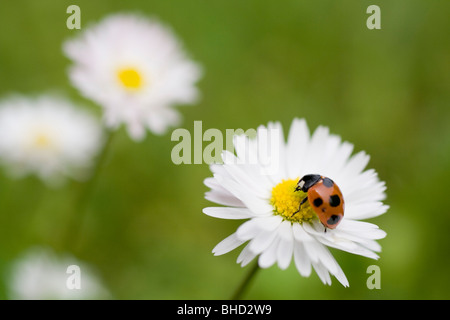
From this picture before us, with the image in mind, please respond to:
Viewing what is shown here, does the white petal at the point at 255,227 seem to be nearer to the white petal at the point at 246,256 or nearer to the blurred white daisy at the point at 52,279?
the white petal at the point at 246,256

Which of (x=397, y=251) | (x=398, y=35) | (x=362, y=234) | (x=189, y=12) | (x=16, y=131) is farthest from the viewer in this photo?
(x=189, y=12)

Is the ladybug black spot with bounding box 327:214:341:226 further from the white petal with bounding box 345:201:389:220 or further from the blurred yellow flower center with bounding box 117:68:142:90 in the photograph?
the blurred yellow flower center with bounding box 117:68:142:90

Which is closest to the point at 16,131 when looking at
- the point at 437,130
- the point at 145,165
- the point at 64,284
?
the point at 145,165

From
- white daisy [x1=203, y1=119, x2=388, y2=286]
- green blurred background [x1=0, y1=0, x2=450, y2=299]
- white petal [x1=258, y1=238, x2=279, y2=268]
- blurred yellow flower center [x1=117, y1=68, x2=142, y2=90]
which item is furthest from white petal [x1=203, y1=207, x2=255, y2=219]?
blurred yellow flower center [x1=117, y1=68, x2=142, y2=90]

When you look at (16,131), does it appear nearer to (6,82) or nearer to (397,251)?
(6,82)

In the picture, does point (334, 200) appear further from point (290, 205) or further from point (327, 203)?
point (290, 205)

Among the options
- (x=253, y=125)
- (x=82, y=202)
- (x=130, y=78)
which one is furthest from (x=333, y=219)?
(x=253, y=125)

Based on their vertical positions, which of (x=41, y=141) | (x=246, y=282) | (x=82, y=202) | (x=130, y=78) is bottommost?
(x=246, y=282)
